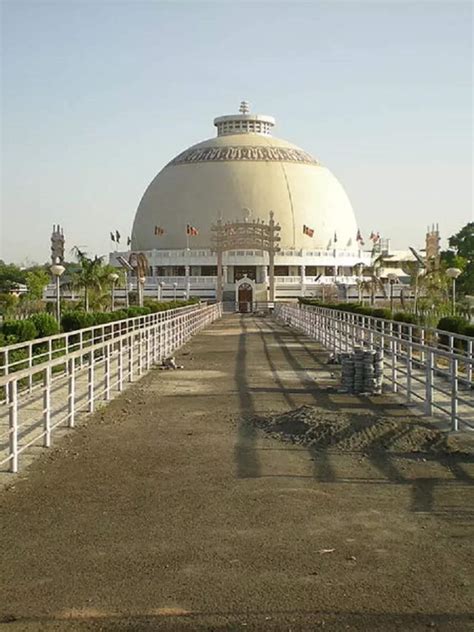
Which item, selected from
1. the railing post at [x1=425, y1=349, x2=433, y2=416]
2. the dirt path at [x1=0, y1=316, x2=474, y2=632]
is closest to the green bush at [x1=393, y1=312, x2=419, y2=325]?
the railing post at [x1=425, y1=349, x2=433, y2=416]

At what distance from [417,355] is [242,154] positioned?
8430cm

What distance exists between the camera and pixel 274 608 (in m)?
4.88

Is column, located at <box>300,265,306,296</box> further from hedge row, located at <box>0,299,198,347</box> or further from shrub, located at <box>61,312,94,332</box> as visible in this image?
hedge row, located at <box>0,299,198,347</box>

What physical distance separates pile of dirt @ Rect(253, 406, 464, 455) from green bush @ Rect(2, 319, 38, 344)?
10.6 m

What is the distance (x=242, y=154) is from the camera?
349 feet

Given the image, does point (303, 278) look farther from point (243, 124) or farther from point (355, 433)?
point (355, 433)

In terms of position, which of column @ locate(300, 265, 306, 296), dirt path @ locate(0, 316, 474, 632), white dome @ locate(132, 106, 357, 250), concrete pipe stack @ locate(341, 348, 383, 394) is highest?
white dome @ locate(132, 106, 357, 250)

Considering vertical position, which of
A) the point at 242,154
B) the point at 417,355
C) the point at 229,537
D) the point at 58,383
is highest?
the point at 242,154

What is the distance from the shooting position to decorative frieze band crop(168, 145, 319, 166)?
4193 inches

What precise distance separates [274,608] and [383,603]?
0.62 m

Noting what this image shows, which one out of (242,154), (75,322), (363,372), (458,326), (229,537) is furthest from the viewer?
(242,154)

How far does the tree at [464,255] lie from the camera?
68.1 m

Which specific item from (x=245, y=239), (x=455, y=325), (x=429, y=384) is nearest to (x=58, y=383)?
(x=429, y=384)

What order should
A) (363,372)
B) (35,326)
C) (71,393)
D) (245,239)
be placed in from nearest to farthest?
(71,393) → (363,372) → (35,326) → (245,239)
